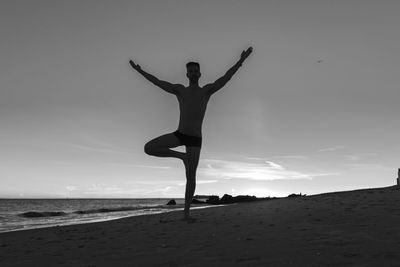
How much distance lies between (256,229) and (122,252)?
2222 millimetres

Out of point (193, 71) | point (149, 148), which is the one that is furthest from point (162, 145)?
point (193, 71)

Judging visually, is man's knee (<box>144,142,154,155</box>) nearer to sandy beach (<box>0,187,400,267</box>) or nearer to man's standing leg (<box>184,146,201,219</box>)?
man's standing leg (<box>184,146,201,219</box>)

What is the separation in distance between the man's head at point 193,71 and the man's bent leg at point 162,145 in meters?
1.30

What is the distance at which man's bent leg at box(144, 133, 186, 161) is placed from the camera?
292 inches

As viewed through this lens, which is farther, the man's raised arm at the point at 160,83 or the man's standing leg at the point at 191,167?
the man's raised arm at the point at 160,83

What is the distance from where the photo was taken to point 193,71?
777cm

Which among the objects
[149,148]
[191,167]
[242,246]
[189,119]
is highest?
[189,119]

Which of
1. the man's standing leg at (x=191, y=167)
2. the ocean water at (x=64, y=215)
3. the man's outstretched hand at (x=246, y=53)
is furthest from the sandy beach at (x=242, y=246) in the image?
the ocean water at (x=64, y=215)

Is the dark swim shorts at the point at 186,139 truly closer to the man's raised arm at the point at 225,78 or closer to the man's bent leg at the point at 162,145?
the man's bent leg at the point at 162,145

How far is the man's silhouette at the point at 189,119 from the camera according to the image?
24.5ft

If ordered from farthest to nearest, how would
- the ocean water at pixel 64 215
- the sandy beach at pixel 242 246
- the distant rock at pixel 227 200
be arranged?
the distant rock at pixel 227 200, the ocean water at pixel 64 215, the sandy beach at pixel 242 246

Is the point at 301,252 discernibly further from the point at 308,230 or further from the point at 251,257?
the point at 308,230

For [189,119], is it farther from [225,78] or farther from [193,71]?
[225,78]

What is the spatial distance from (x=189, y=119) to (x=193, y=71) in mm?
1056
